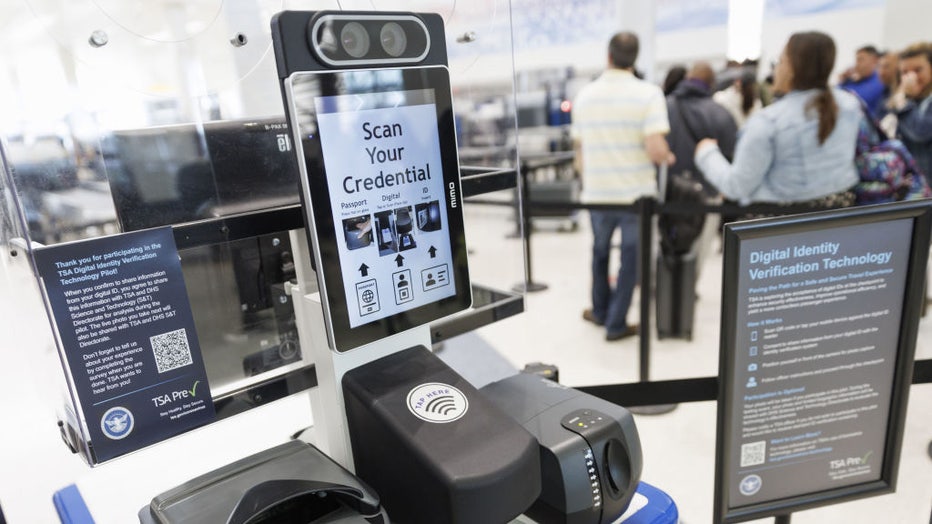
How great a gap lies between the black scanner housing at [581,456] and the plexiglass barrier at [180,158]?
0.23m

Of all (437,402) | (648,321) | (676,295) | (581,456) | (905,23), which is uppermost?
(905,23)

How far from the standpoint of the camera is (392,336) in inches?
29.6

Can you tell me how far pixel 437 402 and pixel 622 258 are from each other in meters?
2.70

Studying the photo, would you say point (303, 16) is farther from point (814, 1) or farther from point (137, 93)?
point (814, 1)

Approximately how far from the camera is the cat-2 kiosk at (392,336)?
0.62 meters

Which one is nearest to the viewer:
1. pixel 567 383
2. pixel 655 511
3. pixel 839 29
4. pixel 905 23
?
pixel 655 511

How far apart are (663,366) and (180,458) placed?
2.43m

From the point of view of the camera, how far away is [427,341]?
2.62 ft

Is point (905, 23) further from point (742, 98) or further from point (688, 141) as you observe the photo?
point (688, 141)

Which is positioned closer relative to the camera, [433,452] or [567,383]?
[433,452]

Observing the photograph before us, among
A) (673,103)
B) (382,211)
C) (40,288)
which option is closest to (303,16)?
(382,211)

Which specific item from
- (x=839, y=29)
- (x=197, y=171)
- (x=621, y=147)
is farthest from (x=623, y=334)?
(x=839, y=29)

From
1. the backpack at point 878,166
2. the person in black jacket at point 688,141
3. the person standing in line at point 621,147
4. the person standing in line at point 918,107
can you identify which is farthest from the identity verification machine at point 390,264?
the person standing in line at point 918,107

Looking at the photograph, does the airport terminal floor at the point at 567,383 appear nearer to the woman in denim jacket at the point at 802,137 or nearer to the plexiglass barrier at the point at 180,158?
the plexiglass barrier at the point at 180,158
